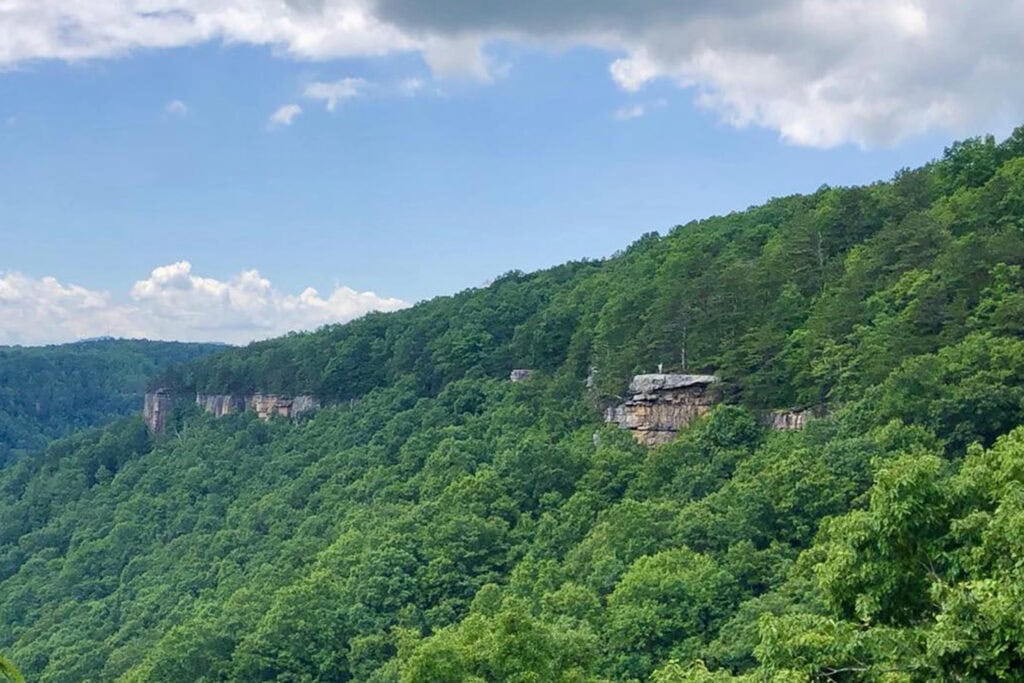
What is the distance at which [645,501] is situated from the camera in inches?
1315

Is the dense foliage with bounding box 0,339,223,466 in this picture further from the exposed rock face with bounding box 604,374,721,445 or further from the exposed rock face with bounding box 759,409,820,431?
the exposed rock face with bounding box 759,409,820,431

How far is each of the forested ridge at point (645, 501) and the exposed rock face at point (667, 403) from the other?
0.90m

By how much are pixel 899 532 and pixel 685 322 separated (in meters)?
30.0

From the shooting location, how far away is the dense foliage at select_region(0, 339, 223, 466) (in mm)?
134125

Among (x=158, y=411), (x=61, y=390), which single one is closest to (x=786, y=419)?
(x=158, y=411)

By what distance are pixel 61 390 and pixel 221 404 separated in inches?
3157

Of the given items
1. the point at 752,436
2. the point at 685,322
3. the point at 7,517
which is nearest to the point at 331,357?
the point at 7,517

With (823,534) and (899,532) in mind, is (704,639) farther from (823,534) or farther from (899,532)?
(899,532)

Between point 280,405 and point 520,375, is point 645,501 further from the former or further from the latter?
point 280,405

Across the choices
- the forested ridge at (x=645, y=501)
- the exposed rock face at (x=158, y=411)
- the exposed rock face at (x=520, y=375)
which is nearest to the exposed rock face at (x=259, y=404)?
the exposed rock face at (x=158, y=411)

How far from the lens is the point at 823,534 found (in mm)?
24672

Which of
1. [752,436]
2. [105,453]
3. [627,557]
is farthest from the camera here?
[105,453]

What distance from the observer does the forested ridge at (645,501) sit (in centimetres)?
1148

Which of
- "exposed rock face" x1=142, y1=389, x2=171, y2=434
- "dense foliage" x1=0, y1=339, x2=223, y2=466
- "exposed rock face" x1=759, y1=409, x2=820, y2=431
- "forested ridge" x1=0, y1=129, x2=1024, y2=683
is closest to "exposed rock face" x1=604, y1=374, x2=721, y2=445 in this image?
"forested ridge" x1=0, y1=129, x2=1024, y2=683
